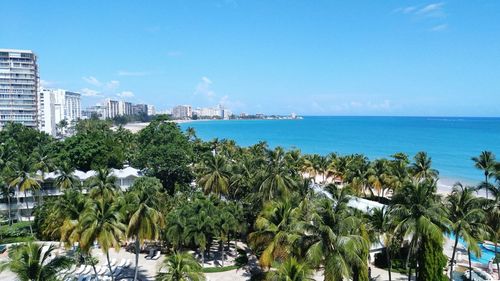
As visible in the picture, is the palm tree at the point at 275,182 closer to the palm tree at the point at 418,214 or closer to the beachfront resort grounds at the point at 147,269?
the beachfront resort grounds at the point at 147,269

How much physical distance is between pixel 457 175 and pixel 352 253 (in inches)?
3141

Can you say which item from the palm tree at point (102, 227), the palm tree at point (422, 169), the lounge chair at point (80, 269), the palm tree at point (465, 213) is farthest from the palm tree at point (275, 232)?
the palm tree at point (422, 169)

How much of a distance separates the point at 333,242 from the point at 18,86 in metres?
126

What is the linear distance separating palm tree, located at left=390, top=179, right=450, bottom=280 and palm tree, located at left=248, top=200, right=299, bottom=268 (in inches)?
236

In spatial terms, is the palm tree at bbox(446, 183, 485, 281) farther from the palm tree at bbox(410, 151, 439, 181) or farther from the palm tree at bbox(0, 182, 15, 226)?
the palm tree at bbox(0, 182, 15, 226)

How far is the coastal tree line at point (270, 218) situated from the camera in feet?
62.2

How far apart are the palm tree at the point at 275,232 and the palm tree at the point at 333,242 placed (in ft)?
11.6

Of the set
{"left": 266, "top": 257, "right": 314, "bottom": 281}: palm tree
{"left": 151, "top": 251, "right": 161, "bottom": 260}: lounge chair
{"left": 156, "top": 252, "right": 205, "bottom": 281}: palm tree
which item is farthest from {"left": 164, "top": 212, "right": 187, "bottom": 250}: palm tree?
{"left": 266, "top": 257, "right": 314, "bottom": 281}: palm tree

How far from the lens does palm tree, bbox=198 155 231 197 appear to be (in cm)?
4294

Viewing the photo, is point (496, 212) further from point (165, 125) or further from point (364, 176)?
point (165, 125)

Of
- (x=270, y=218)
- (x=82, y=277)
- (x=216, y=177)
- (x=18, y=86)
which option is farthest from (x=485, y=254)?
(x=18, y=86)

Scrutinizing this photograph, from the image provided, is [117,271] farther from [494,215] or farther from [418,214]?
[494,215]

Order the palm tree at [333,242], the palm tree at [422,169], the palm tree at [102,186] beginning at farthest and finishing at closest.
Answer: the palm tree at [422,169] → the palm tree at [102,186] → the palm tree at [333,242]

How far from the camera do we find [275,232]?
25.1 metres
